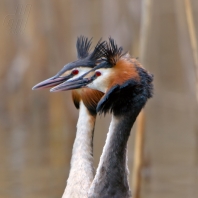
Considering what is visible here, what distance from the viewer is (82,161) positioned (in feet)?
18.7

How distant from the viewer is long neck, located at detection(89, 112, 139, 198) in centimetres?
488

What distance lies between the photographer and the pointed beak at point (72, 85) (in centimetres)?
521

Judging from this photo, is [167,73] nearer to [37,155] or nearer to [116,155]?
[37,155]

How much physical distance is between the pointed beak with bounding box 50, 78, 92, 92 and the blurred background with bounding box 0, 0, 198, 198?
2.89 metres

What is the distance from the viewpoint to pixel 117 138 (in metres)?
5.00

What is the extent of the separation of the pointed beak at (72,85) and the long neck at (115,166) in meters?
0.38

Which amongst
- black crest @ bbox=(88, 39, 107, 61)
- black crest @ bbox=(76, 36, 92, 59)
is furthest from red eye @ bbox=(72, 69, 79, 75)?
black crest @ bbox=(76, 36, 92, 59)

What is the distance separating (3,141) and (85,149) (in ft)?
19.1

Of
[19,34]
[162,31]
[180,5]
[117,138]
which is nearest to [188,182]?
[180,5]

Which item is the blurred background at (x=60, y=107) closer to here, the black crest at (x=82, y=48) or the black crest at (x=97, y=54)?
the black crest at (x=82, y=48)

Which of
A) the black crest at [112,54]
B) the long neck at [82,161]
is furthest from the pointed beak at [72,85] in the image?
the long neck at [82,161]

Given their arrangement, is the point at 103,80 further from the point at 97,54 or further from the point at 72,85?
the point at 97,54

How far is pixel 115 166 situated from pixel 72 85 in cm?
75

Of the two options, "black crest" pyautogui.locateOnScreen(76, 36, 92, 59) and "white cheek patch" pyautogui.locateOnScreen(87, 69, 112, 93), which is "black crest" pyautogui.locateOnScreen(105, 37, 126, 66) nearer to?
"white cheek patch" pyautogui.locateOnScreen(87, 69, 112, 93)
